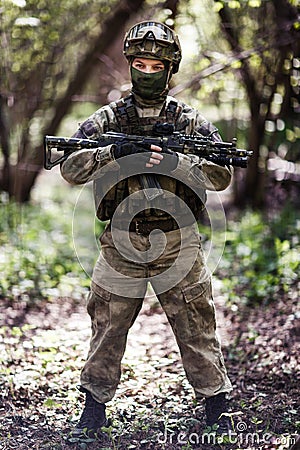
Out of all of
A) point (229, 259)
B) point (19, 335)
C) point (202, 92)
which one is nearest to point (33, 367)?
point (19, 335)

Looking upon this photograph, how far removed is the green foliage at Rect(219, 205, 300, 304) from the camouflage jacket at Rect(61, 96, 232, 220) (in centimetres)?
253

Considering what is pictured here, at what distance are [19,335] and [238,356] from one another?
1.57 m

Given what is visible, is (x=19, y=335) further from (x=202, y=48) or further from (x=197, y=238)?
(x=202, y=48)

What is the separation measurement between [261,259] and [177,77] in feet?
13.3

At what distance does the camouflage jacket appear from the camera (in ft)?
11.6

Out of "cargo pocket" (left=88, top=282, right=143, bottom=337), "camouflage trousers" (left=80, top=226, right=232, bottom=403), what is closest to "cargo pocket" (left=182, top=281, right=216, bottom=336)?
"camouflage trousers" (left=80, top=226, right=232, bottom=403)

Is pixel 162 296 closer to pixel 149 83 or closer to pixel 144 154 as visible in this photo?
pixel 144 154

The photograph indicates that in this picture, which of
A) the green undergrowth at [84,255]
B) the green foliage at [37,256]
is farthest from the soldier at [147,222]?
the green foliage at [37,256]

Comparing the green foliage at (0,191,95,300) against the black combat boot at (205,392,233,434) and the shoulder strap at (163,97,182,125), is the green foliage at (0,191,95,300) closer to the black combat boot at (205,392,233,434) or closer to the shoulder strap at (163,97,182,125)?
the black combat boot at (205,392,233,434)

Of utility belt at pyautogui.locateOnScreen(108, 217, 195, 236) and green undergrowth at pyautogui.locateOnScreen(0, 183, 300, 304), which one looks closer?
utility belt at pyautogui.locateOnScreen(108, 217, 195, 236)

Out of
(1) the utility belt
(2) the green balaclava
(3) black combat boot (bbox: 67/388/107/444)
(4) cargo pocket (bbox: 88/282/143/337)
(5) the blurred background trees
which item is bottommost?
(3) black combat boot (bbox: 67/388/107/444)

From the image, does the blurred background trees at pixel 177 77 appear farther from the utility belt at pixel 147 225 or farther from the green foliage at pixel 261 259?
the utility belt at pixel 147 225

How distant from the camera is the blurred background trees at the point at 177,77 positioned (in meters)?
7.55

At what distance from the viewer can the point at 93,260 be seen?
712 cm
